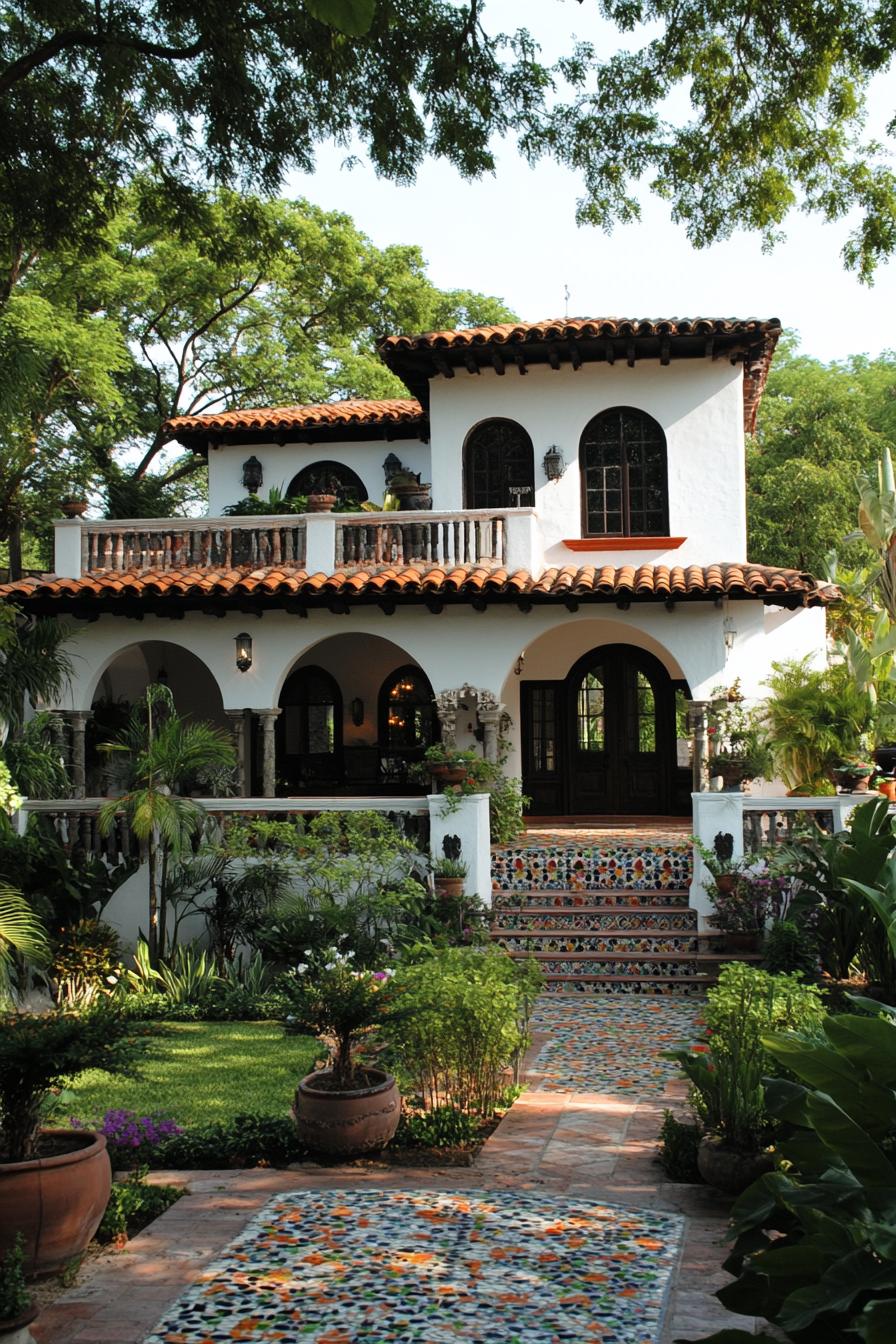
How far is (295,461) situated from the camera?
69.5 ft

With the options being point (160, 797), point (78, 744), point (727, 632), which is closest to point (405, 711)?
point (78, 744)

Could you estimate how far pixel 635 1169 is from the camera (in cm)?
769

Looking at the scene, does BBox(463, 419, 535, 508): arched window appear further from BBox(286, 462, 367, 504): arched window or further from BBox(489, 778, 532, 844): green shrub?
BBox(489, 778, 532, 844): green shrub

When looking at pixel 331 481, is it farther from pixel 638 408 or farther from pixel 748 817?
pixel 748 817

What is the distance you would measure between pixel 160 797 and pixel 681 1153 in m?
7.58

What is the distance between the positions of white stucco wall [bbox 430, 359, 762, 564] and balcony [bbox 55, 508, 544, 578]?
1155 mm

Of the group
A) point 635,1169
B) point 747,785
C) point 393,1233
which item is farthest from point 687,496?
point 393,1233

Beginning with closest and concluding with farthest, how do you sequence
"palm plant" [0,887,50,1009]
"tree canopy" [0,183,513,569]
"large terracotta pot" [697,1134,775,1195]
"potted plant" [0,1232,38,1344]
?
1. "potted plant" [0,1232,38,1344]
2. "large terracotta pot" [697,1134,775,1195]
3. "palm plant" [0,887,50,1009]
4. "tree canopy" [0,183,513,569]

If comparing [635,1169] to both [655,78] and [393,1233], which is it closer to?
[393,1233]

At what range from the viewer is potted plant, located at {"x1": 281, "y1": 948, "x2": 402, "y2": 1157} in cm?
778

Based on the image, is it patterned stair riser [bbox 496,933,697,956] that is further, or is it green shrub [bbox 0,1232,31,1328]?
patterned stair riser [bbox 496,933,697,956]

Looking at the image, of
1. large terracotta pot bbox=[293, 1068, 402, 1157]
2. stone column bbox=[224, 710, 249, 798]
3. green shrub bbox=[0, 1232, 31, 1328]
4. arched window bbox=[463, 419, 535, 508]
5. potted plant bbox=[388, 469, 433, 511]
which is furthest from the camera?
potted plant bbox=[388, 469, 433, 511]

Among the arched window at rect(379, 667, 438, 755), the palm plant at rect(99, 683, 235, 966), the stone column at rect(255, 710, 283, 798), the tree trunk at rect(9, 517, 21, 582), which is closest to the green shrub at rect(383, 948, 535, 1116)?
the palm plant at rect(99, 683, 235, 966)

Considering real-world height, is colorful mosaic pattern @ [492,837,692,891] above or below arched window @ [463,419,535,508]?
below
